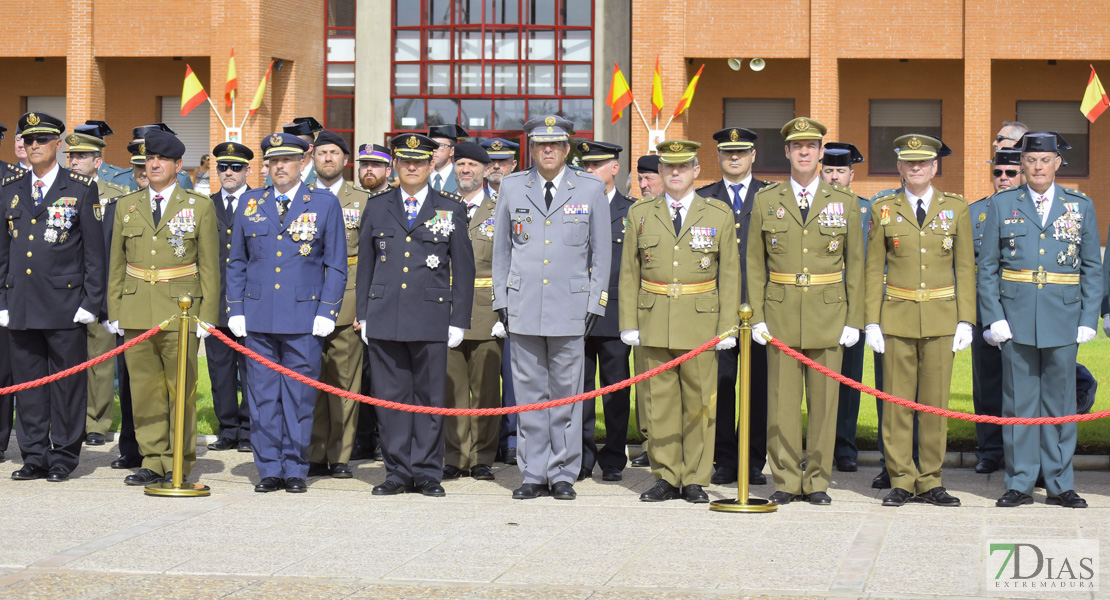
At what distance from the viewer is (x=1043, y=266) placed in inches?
317

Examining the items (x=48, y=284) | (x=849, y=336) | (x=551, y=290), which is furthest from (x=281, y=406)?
(x=849, y=336)

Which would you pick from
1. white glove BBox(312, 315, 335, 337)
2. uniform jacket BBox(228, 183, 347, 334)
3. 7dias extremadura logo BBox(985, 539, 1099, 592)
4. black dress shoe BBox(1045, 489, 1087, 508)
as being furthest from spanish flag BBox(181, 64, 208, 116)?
7dias extremadura logo BBox(985, 539, 1099, 592)

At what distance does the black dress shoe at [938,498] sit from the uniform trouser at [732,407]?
1159mm

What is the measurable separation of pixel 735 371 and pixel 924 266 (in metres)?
1.43

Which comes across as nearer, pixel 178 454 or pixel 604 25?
pixel 178 454

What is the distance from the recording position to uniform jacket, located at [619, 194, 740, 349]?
26.6 feet

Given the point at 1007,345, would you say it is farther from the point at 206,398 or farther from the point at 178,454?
the point at 206,398

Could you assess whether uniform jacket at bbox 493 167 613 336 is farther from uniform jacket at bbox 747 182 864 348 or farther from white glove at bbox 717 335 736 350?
uniform jacket at bbox 747 182 864 348

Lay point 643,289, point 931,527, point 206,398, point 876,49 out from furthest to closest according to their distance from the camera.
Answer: point 876,49 < point 206,398 < point 643,289 < point 931,527

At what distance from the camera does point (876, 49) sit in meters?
30.2

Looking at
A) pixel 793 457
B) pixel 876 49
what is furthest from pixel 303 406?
pixel 876 49

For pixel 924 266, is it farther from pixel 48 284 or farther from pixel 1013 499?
pixel 48 284

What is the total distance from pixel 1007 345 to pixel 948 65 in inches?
996

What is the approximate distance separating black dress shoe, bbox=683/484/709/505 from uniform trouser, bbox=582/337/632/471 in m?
0.96
